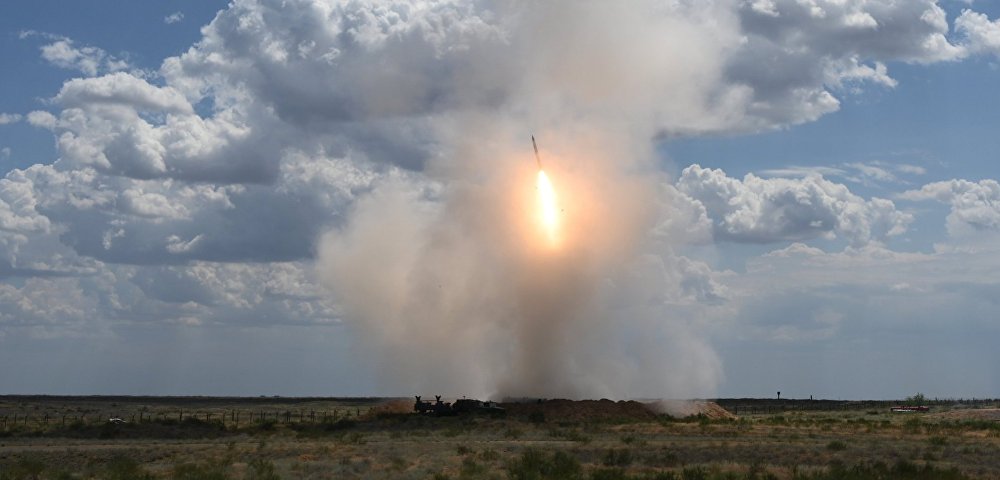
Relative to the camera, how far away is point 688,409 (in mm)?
95812

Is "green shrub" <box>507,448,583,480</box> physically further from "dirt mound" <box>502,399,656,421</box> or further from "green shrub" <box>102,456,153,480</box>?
"dirt mound" <box>502,399,656,421</box>

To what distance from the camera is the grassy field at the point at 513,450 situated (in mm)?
47656

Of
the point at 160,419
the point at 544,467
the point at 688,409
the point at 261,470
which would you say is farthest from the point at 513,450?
the point at 160,419

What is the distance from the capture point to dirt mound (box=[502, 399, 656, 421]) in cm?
8662

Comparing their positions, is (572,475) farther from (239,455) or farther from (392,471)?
(239,455)

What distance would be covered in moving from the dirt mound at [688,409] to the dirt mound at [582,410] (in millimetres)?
2671

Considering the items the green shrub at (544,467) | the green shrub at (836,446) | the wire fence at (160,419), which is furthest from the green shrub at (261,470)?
the wire fence at (160,419)

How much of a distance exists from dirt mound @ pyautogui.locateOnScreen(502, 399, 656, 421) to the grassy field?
247 cm

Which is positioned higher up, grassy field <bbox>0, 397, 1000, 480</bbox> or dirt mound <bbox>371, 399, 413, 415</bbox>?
dirt mound <bbox>371, 399, 413, 415</bbox>

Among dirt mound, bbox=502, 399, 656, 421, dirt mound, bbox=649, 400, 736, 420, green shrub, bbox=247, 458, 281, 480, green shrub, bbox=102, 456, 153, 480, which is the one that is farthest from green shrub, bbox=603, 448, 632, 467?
dirt mound, bbox=649, 400, 736, 420

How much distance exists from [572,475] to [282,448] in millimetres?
20892

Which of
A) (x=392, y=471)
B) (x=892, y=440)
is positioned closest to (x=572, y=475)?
(x=392, y=471)

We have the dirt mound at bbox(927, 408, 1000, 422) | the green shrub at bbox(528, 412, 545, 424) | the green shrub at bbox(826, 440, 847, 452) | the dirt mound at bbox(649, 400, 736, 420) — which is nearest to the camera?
the green shrub at bbox(826, 440, 847, 452)

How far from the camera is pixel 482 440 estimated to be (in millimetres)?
67312
